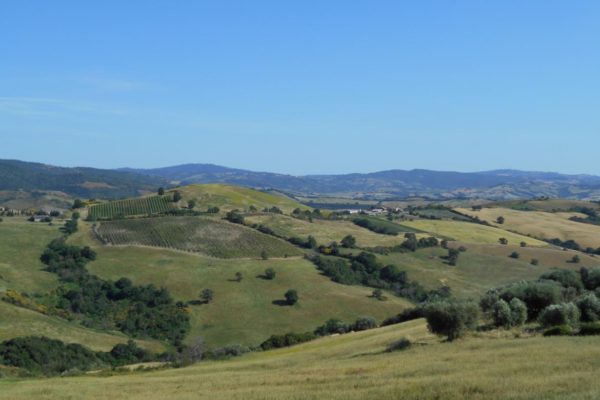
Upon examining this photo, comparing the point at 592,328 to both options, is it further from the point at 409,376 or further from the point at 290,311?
the point at 290,311

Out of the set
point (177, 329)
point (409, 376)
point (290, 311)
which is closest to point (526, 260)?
point (290, 311)

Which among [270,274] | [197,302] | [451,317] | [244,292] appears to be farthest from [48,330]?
[451,317]

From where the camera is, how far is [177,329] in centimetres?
9812

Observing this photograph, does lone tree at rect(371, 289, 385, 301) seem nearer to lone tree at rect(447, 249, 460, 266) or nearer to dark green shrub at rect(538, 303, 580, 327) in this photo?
lone tree at rect(447, 249, 460, 266)

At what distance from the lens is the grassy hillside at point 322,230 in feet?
516

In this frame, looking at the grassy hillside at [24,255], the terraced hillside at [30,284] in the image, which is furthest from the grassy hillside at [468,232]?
the terraced hillside at [30,284]

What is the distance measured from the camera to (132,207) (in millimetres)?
186500

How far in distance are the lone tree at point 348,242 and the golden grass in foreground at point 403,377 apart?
106662 mm

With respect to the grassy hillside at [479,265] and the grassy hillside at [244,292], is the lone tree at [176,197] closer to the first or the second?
the grassy hillside at [244,292]

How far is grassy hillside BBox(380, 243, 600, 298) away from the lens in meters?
126

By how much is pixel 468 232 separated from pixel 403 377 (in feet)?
518

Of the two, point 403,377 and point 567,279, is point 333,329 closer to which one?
point 567,279

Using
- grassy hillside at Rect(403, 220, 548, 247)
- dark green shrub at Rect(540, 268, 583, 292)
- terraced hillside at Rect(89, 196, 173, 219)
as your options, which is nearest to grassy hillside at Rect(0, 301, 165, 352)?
dark green shrub at Rect(540, 268, 583, 292)

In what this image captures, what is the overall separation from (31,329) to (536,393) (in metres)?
73.6
